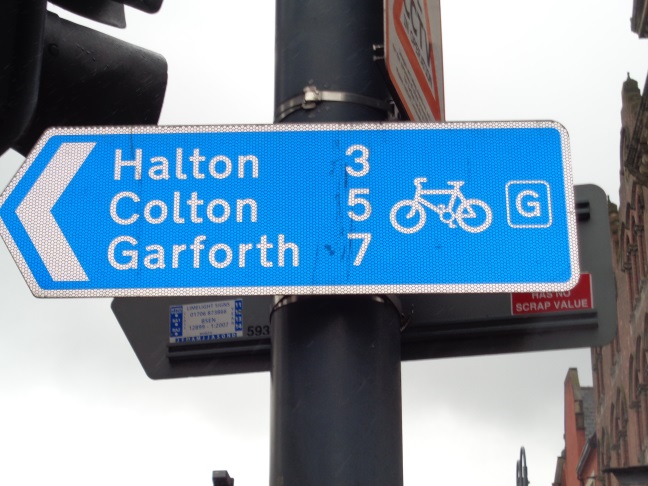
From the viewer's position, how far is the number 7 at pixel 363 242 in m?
2.43

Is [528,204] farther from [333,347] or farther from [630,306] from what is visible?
[630,306]

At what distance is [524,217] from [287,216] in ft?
1.76

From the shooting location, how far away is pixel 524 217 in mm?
2467

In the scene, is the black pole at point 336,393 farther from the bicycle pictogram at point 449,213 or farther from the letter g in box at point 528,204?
the letter g in box at point 528,204

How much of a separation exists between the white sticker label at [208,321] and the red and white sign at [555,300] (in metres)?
0.79

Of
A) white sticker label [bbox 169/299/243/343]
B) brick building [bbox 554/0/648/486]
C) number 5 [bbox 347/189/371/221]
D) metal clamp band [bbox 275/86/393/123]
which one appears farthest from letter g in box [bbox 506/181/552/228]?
brick building [bbox 554/0/648/486]

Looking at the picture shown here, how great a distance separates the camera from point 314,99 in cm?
273

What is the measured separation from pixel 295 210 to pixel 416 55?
27.1 inches

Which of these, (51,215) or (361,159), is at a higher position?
(361,159)

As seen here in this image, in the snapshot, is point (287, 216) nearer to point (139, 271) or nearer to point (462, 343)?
point (139, 271)

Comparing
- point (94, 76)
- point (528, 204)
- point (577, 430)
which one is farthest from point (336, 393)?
point (577, 430)

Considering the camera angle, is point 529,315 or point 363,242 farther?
point 529,315

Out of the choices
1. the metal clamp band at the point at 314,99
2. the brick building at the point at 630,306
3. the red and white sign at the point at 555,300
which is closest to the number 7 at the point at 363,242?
the metal clamp band at the point at 314,99

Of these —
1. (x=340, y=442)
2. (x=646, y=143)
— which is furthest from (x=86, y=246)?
(x=646, y=143)
